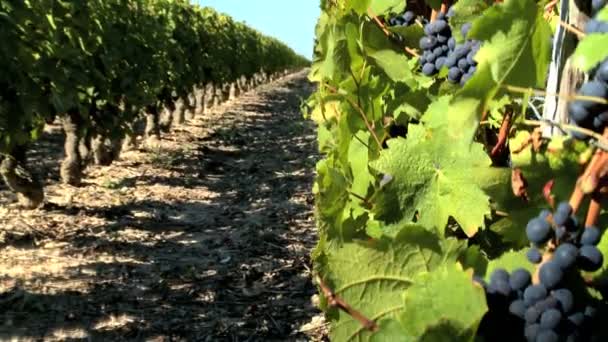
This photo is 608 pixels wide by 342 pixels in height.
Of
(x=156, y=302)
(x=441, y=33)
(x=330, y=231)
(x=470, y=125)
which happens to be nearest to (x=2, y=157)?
(x=156, y=302)

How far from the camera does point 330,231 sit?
249cm

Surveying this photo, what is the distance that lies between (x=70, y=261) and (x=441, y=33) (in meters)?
5.28

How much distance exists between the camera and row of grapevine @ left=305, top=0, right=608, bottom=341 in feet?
3.25

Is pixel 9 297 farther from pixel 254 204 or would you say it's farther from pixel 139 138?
pixel 139 138

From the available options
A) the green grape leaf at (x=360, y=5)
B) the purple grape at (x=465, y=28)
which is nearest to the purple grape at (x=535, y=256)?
the purple grape at (x=465, y=28)

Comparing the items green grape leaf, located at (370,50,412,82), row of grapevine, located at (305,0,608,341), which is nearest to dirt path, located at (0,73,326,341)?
green grape leaf, located at (370,50,412,82)

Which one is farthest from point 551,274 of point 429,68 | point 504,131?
point 429,68

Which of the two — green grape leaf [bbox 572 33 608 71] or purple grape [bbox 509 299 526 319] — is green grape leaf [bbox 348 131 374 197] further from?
green grape leaf [bbox 572 33 608 71]

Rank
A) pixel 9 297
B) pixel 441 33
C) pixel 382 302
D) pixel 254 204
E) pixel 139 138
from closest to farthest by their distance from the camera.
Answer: pixel 382 302
pixel 441 33
pixel 9 297
pixel 254 204
pixel 139 138

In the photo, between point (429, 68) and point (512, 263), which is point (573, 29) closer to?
point (512, 263)

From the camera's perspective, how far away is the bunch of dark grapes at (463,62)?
4.84 feet

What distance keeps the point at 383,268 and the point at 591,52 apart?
633 mm

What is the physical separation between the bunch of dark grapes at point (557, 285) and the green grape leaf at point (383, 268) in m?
0.23

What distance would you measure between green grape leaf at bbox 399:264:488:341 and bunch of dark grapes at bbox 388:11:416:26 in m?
1.38
